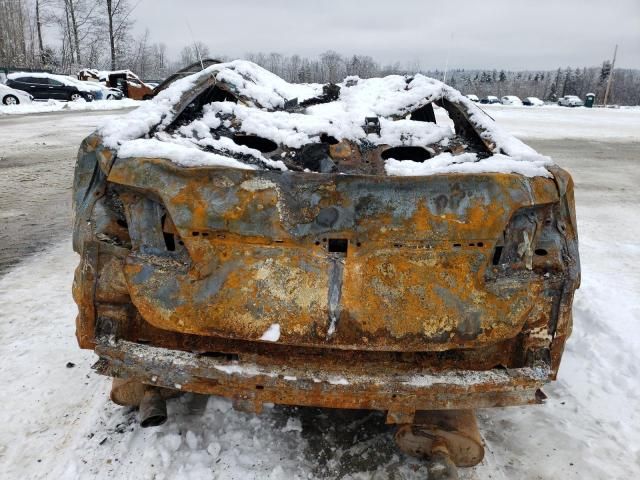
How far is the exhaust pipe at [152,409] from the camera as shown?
7.31 ft

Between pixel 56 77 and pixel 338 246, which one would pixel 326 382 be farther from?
pixel 56 77

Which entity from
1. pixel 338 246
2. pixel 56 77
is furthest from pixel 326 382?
pixel 56 77

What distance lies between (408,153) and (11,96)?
24.5m

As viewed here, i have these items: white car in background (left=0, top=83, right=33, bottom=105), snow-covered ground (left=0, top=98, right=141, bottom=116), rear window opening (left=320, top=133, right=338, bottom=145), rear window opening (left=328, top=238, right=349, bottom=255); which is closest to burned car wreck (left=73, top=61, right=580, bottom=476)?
rear window opening (left=328, top=238, right=349, bottom=255)

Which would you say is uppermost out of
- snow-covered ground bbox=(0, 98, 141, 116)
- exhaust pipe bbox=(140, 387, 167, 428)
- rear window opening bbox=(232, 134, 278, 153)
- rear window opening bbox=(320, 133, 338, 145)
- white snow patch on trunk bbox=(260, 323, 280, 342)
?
rear window opening bbox=(320, 133, 338, 145)

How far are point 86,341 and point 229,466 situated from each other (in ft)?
2.62

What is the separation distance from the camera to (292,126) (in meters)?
2.86

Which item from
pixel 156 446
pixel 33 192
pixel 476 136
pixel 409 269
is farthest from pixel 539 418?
pixel 33 192

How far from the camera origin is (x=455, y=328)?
1878 mm

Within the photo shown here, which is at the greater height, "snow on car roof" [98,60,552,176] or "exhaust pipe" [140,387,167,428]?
"snow on car roof" [98,60,552,176]

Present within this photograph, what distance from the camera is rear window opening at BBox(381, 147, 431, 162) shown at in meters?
2.83

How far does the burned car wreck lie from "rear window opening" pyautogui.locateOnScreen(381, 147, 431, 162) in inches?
29.5

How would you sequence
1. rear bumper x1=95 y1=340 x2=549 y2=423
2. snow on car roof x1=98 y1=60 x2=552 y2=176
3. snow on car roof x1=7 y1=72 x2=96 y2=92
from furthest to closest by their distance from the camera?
snow on car roof x1=7 y1=72 x2=96 y2=92, snow on car roof x1=98 y1=60 x2=552 y2=176, rear bumper x1=95 y1=340 x2=549 y2=423

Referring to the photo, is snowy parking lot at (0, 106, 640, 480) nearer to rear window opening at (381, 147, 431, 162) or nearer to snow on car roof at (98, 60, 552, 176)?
snow on car roof at (98, 60, 552, 176)
